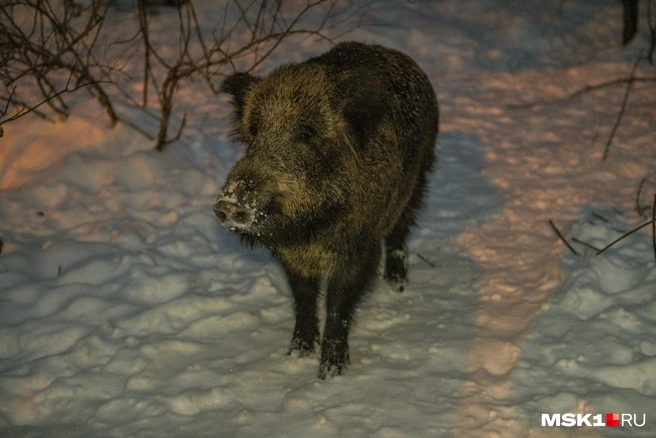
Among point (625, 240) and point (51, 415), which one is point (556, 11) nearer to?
point (625, 240)

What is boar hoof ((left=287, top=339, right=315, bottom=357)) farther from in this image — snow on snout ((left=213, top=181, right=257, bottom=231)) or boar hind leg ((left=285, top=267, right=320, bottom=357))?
snow on snout ((left=213, top=181, right=257, bottom=231))

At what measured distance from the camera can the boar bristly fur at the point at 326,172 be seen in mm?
2908

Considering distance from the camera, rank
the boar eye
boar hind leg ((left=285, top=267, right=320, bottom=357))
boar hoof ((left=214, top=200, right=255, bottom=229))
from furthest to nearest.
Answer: boar hind leg ((left=285, top=267, right=320, bottom=357))
the boar eye
boar hoof ((left=214, top=200, right=255, bottom=229))

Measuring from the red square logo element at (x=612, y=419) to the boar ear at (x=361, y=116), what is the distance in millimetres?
1837

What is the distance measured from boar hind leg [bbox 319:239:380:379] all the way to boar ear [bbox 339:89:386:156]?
642mm

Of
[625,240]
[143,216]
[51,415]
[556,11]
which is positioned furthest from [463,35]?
[51,415]

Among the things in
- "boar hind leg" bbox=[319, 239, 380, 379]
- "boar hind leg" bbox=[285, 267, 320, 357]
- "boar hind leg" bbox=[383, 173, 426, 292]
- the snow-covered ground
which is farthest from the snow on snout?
"boar hind leg" bbox=[383, 173, 426, 292]

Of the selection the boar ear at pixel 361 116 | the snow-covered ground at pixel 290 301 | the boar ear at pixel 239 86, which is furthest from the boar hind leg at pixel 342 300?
the boar ear at pixel 239 86

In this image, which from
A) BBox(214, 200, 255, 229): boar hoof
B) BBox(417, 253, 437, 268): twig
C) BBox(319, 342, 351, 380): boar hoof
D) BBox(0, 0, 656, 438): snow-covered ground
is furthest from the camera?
BBox(417, 253, 437, 268): twig

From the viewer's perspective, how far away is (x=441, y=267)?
4.58 m

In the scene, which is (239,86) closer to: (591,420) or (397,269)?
(397,269)

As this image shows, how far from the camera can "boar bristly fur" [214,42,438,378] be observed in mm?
2908

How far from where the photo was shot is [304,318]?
3674 mm

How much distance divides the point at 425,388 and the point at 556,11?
26.7 ft
